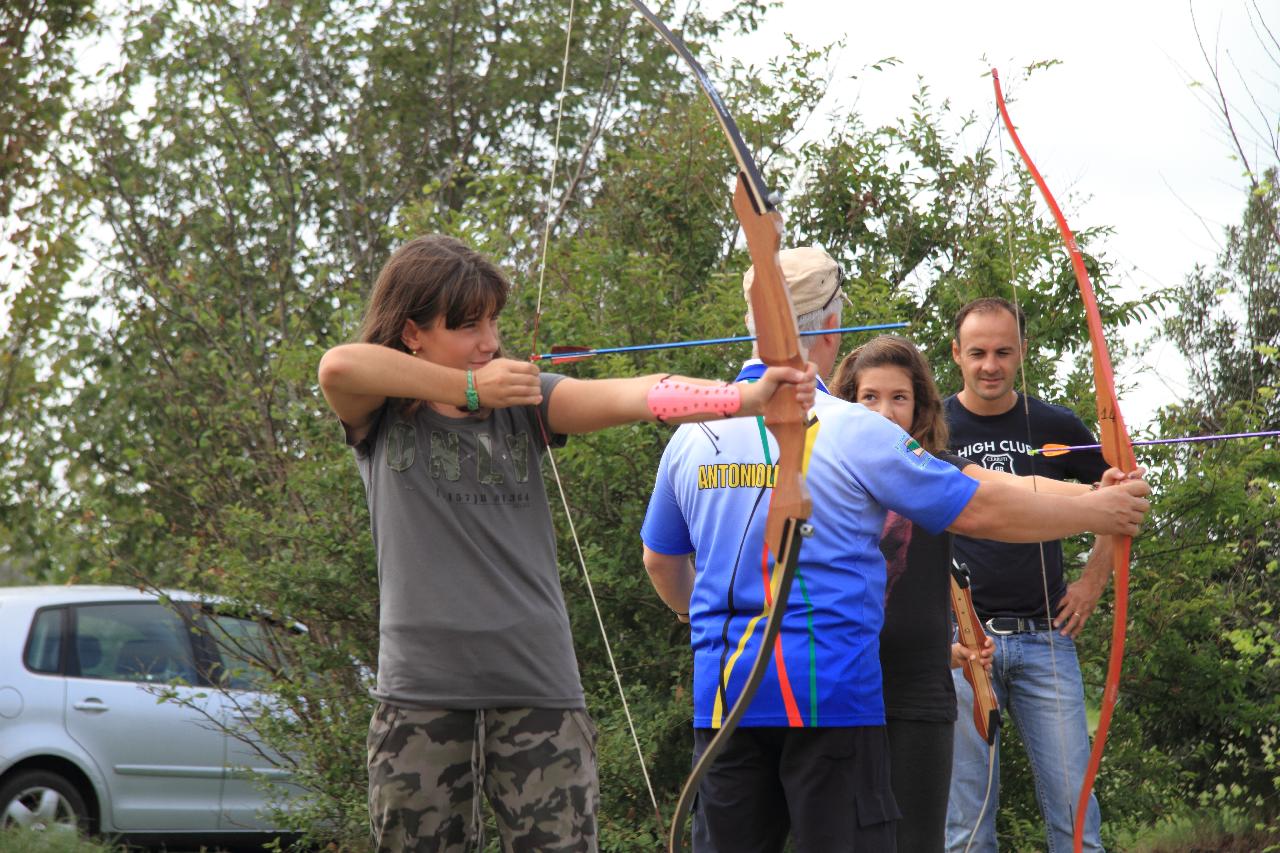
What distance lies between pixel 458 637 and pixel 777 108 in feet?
10.7

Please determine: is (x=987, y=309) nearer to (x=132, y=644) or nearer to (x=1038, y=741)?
(x=1038, y=741)

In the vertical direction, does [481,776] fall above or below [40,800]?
above

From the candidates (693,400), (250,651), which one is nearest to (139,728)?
(250,651)

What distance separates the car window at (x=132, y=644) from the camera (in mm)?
5695

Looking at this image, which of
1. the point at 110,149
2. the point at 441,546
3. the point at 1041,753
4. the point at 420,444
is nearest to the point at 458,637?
the point at 441,546

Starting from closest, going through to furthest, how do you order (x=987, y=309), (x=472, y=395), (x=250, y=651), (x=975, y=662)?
(x=472, y=395)
(x=975, y=662)
(x=987, y=309)
(x=250, y=651)

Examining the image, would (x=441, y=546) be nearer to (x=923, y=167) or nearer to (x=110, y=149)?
(x=923, y=167)

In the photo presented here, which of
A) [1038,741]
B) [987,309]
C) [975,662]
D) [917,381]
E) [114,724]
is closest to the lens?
[917,381]

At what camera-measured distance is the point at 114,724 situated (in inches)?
220

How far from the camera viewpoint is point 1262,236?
5.46 m

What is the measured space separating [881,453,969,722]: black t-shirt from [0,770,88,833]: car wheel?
13.1 ft

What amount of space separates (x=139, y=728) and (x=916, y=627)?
4.22 meters

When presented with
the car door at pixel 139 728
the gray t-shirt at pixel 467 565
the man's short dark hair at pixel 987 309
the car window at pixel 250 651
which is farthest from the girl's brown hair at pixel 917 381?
the car door at pixel 139 728

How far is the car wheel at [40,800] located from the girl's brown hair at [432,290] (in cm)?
388
